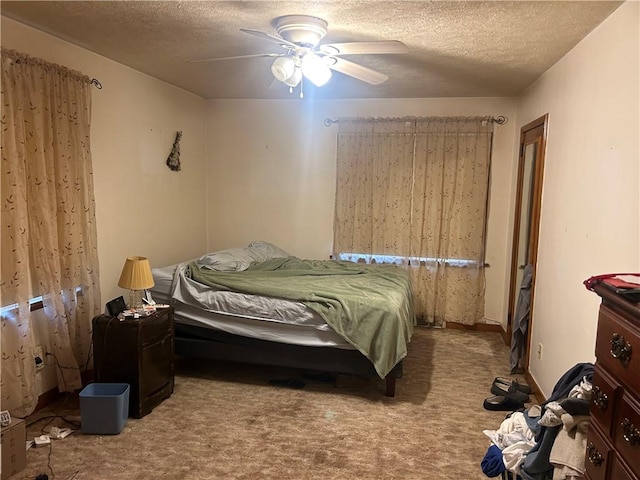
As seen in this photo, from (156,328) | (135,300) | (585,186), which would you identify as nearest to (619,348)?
(585,186)

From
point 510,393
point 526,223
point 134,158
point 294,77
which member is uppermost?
point 294,77

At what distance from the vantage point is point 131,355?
280 cm

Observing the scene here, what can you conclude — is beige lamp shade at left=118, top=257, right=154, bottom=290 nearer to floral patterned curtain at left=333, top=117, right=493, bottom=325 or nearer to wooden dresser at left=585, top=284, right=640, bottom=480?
floral patterned curtain at left=333, top=117, right=493, bottom=325

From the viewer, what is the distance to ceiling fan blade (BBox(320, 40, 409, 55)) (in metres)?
2.30

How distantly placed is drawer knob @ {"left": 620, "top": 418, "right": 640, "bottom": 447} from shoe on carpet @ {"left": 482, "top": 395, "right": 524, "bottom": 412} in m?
1.87

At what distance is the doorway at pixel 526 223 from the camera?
3.41 meters

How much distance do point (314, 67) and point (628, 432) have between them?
216 cm

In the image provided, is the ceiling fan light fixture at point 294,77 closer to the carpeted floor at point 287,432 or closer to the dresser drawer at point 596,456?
the carpeted floor at point 287,432

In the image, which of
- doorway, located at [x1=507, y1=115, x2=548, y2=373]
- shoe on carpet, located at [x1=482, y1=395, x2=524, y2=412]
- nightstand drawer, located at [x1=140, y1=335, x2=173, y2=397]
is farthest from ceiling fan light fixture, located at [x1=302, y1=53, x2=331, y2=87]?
shoe on carpet, located at [x1=482, y1=395, x2=524, y2=412]

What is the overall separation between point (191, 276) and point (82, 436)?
1297mm

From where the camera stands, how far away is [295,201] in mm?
5070

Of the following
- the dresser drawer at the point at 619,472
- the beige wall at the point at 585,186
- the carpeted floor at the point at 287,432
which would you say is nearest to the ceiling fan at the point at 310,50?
the beige wall at the point at 585,186

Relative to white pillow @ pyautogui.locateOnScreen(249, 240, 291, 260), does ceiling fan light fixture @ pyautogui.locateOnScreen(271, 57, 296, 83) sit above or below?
above

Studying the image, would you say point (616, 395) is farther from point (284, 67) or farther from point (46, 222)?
point (46, 222)
